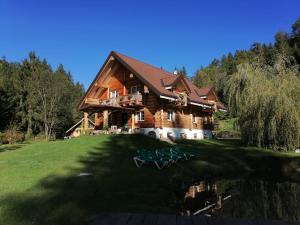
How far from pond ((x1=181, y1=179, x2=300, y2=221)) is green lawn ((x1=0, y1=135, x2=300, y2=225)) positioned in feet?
2.25

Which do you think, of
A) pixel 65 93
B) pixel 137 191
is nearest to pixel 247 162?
pixel 137 191

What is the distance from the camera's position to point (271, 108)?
20.5m

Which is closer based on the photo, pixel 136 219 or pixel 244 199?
pixel 136 219

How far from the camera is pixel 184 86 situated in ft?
100

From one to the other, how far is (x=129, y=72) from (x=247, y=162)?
1666cm

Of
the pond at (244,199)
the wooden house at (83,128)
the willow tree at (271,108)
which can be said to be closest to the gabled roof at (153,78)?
the wooden house at (83,128)

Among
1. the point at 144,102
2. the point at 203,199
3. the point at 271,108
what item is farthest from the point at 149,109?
the point at 203,199

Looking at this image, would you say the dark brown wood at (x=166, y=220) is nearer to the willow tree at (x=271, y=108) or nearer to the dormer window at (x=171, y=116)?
the willow tree at (x=271, y=108)

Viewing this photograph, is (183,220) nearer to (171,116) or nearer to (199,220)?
(199,220)

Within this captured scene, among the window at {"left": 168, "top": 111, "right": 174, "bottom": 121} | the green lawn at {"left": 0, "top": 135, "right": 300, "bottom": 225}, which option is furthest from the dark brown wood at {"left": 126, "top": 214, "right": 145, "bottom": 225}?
the window at {"left": 168, "top": 111, "right": 174, "bottom": 121}

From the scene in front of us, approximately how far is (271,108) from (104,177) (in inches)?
520

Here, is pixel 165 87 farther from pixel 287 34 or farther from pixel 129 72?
pixel 287 34

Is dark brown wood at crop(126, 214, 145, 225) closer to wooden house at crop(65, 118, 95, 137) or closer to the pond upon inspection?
the pond

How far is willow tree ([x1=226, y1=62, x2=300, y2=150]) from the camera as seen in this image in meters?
20.1
